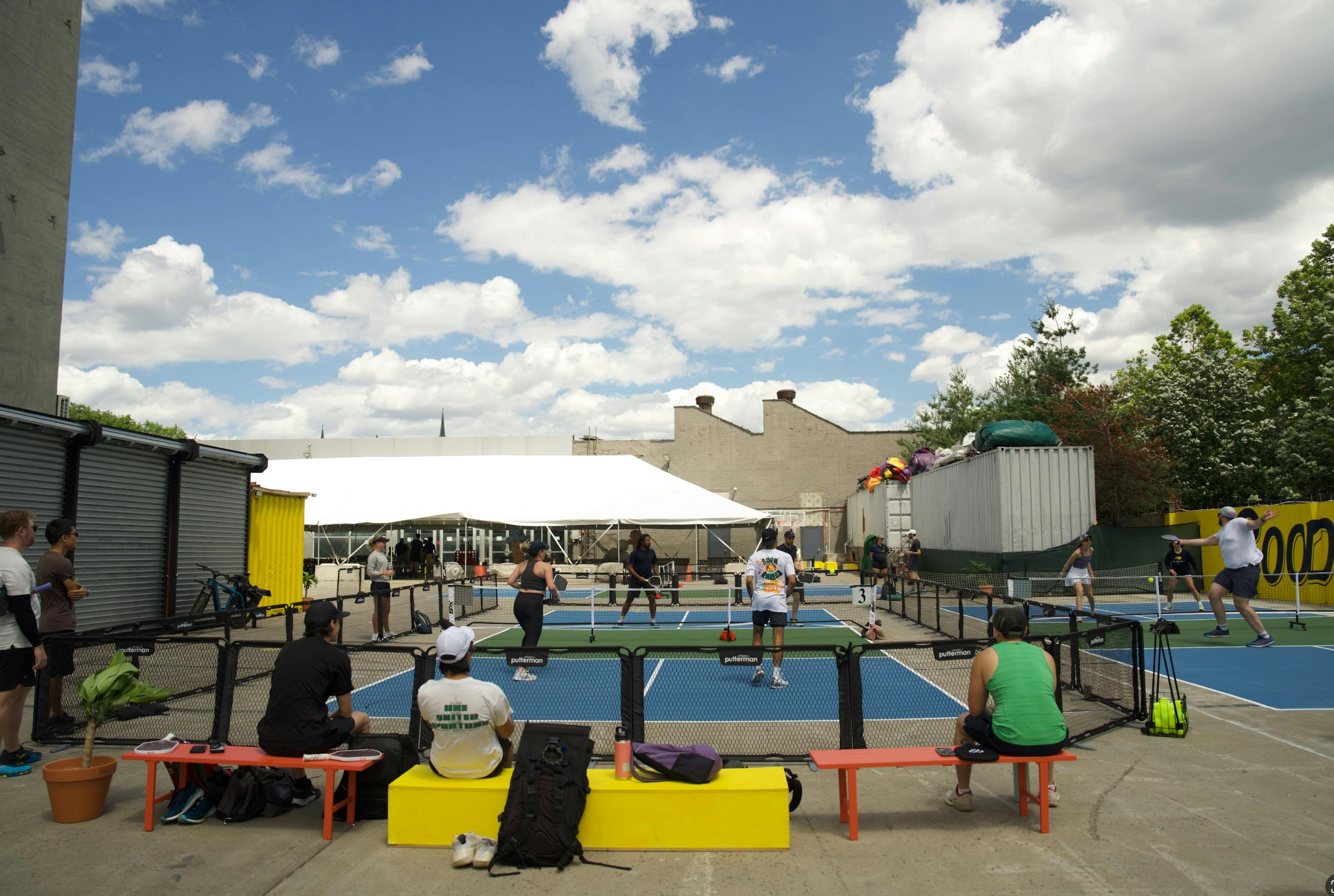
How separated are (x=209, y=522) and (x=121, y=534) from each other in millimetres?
2705

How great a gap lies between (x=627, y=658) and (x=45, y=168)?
21848 mm

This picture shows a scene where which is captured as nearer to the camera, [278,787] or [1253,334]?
[278,787]

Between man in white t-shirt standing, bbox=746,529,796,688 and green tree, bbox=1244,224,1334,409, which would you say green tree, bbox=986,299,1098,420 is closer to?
green tree, bbox=1244,224,1334,409

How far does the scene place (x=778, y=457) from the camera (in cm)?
4834

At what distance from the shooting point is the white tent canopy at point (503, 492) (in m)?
30.8

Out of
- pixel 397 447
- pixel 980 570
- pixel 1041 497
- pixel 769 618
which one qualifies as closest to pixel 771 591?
pixel 769 618

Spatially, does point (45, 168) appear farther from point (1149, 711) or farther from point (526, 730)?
point (1149, 711)

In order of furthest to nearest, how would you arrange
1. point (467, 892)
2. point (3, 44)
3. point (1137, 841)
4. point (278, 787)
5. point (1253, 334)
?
1. point (1253, 334)
2. point (3, 44)
3. point (278, 787)
4. point (1137, 841)
5. point (467, 892)

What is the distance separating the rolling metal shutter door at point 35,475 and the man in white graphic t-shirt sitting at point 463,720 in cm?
984

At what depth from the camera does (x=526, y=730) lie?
5.48 meters

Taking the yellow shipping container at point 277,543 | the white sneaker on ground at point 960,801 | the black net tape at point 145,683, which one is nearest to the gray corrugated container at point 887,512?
the yellow shipping container at point 277,543

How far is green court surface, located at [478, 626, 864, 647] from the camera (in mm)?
15906

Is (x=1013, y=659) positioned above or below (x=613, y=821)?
above

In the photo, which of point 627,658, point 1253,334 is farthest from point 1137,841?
point 1253,334
